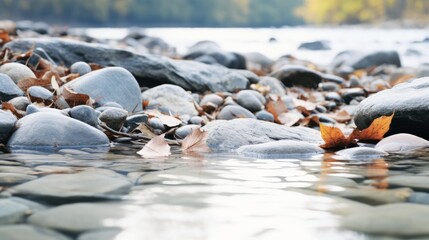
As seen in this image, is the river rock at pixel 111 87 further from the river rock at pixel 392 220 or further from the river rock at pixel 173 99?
the river rock at pixel 392 220

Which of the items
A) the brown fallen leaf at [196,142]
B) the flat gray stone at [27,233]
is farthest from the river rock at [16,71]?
the flat gray stone at [27,233]

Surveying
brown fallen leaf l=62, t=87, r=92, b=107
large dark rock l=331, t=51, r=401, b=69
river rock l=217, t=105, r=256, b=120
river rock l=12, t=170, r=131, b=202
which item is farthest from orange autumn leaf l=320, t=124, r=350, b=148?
large dark rock l=331, t=51, r=401, b=69

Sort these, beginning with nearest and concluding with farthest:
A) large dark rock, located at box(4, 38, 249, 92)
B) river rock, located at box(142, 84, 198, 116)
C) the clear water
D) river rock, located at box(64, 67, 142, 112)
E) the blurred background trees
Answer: river rock, located at box(64, 67, 142, 112), river rock, located at box(142, 84, 198, 116), large dark rock, located at box(4, 38, 249, 92), the clear water, the blurred background trees

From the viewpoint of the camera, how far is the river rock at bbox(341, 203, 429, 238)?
1.01m

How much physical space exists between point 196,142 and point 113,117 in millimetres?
412

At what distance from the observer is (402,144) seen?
2.23m

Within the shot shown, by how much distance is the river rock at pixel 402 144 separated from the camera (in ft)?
7.20

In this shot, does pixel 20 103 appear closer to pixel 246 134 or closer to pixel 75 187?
pixel 246 134

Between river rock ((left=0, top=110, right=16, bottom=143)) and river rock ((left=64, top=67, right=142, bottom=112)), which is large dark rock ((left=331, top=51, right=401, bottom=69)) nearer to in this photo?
river rock ((left=64, top=67, right=142, bottom=112))

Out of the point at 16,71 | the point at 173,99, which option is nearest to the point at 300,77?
the point at 173,99

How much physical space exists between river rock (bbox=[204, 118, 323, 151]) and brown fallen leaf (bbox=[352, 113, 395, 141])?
0.18m

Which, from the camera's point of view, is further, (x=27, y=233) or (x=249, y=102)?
(x=249, y=102)

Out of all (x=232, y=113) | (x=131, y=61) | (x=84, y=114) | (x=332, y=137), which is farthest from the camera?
(x=131, y=61)

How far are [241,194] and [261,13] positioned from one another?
6370cm
